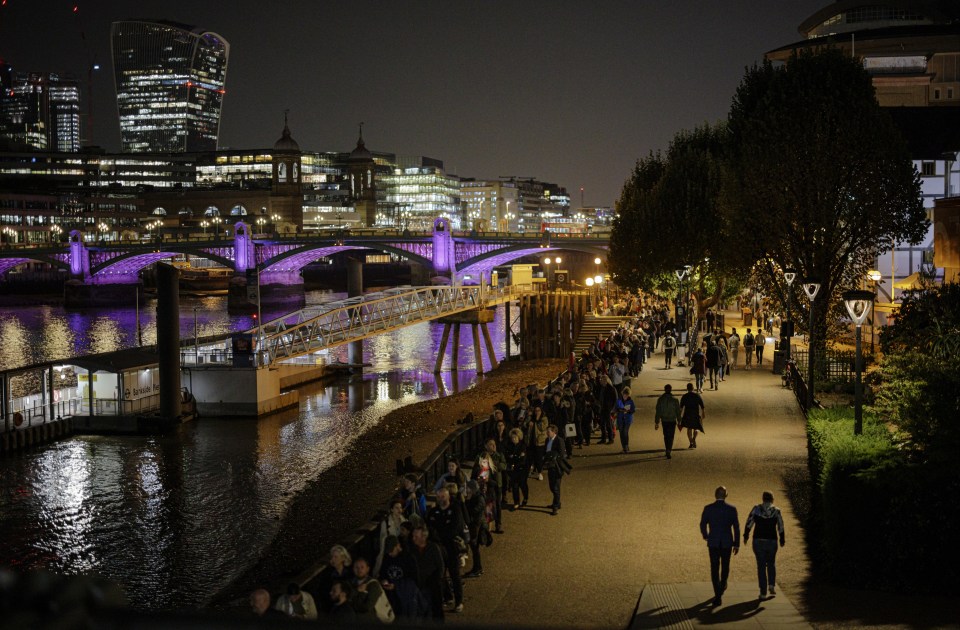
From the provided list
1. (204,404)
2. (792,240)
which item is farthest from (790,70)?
(204,404)

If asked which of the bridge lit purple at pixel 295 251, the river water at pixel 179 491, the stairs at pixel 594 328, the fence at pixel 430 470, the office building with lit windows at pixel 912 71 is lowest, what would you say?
the river water at pixel 179 491

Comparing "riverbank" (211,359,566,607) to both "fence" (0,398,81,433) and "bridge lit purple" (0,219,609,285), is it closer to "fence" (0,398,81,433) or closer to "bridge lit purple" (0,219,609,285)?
"fence" (0,398,81,433)

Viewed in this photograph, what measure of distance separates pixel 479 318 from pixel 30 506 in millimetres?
31314

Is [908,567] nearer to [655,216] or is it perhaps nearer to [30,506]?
[30,506]

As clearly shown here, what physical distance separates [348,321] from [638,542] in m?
31.3

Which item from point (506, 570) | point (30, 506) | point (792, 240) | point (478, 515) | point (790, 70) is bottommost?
point (30, 506)

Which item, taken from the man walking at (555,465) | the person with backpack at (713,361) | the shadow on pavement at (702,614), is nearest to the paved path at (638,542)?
the shadow on pavement at (702,614)

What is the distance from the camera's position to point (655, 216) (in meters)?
42.2

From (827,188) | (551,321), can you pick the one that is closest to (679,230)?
(551,321)

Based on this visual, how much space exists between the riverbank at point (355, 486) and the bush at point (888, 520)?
592 centimetres

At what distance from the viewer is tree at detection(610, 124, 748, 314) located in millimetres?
40594

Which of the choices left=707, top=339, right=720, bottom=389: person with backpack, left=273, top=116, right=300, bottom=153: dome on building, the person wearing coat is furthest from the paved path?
left=273, top=116, right=300, bottom=153: dome on building

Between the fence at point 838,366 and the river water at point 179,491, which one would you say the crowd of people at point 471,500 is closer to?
the fence at point 838,366

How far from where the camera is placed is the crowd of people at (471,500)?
27.2 ft
